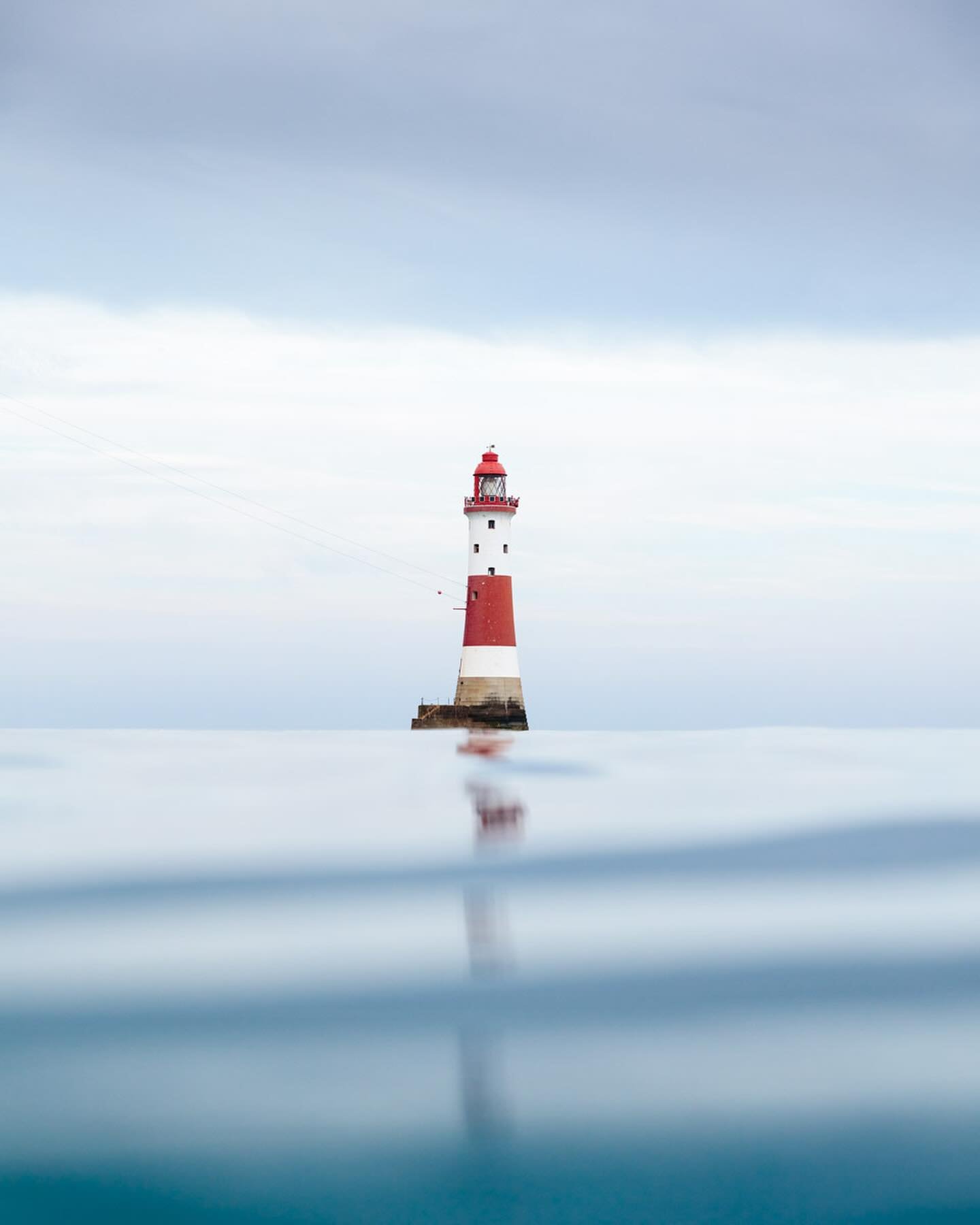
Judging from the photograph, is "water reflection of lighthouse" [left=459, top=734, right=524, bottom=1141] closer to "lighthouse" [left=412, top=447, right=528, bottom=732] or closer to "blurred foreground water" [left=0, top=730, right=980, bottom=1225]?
"blurred foreground water" [left=0, top=730, right=980, bottom=1225]

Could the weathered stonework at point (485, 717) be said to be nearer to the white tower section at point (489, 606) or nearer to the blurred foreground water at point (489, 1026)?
the white tower section at point (489, 606)

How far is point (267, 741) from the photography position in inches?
2267

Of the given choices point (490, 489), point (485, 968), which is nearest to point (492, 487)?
point (490, 489)

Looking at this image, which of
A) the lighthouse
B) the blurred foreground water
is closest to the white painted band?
the lighthouse

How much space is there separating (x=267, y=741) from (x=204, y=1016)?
5034 centimetres

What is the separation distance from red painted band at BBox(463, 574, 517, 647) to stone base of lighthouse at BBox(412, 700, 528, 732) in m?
1.68

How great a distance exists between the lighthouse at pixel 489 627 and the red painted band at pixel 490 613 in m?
0.02

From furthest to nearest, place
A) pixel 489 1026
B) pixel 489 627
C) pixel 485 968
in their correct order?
pixel 489 627 < pixel 485 968 < pixel 489 1026

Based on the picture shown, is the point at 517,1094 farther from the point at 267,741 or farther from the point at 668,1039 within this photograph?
the point at 267,741

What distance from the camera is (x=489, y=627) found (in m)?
41.0

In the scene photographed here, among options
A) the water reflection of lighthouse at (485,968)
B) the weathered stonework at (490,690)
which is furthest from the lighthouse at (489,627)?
the water reflection of lighthouse at (485,968)

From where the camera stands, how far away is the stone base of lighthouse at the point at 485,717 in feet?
135

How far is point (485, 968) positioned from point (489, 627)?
1246 inches

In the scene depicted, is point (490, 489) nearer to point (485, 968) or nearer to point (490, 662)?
point (490, 662)
